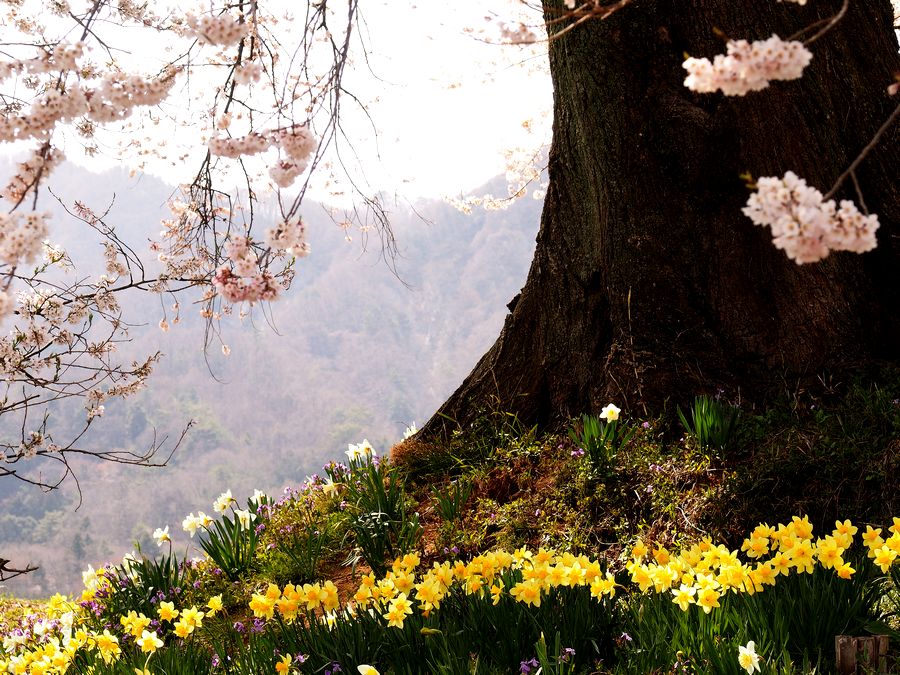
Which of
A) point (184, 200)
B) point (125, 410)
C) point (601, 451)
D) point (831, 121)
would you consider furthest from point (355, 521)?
point (125, 410)

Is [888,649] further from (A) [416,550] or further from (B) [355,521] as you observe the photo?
(B) [355,521]

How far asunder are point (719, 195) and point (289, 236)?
2653 millimetres

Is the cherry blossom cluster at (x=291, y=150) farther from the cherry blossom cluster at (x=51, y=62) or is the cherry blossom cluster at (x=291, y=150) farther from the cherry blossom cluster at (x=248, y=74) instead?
the cherry blossom cluster at (x=51, y=62)

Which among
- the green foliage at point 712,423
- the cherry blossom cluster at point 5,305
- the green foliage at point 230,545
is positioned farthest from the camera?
the green foliage at point 230,545

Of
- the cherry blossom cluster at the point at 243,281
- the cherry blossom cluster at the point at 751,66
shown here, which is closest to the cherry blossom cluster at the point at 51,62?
the cherry blossom cluster at the point at 243,281

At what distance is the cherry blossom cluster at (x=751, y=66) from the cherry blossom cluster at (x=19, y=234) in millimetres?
1789

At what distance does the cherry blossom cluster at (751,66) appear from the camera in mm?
1685

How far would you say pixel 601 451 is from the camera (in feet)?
12.6

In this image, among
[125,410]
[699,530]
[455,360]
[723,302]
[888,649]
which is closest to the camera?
[888,649]

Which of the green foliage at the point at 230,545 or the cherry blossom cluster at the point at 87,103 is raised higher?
the cherry blossom cluster at the point at 87,103

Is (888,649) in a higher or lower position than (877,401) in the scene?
lower

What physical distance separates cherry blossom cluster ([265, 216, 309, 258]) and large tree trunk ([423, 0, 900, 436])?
2.35 metres

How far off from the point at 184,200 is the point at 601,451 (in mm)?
4403

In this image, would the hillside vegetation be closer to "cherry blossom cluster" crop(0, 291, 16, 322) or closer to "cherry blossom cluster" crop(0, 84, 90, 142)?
"cherry blossom cluster" crop(0, 291, 16, 322)
